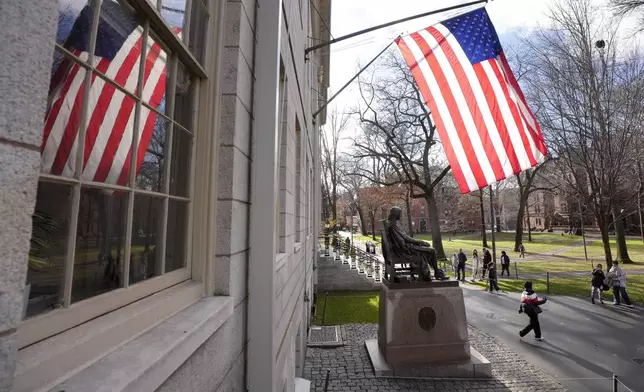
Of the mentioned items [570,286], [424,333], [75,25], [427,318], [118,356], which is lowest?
[570,286]

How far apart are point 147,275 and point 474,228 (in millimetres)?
Answer: 87273

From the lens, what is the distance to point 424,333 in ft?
27.8

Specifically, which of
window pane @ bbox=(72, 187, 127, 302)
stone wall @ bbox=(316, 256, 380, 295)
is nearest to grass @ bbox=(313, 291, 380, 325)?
stone wall @ bbox=(316, 256, 380, 295)

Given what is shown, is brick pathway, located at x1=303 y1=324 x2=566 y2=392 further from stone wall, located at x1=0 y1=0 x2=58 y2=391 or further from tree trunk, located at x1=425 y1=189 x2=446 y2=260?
tree trunk, located at x1=425 y1=189 x2=446 y2=260

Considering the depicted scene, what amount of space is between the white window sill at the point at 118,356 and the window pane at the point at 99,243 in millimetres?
170

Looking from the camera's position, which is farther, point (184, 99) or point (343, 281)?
point (343, 281)

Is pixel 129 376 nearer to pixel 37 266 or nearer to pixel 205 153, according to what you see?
pixel 37 266

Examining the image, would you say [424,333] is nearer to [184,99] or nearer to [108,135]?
[184,99]

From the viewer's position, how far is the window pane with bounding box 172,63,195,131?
2.12 m

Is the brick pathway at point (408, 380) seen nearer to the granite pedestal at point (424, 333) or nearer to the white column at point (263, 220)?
the granite pedestal at point (424, 333)

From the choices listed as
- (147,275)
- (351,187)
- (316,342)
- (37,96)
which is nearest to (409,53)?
(147,275)

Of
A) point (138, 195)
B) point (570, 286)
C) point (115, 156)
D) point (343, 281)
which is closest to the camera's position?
point (115, 156)

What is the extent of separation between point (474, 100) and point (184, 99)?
5865 millimetres

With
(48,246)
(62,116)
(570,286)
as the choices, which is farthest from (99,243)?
(570,286)
